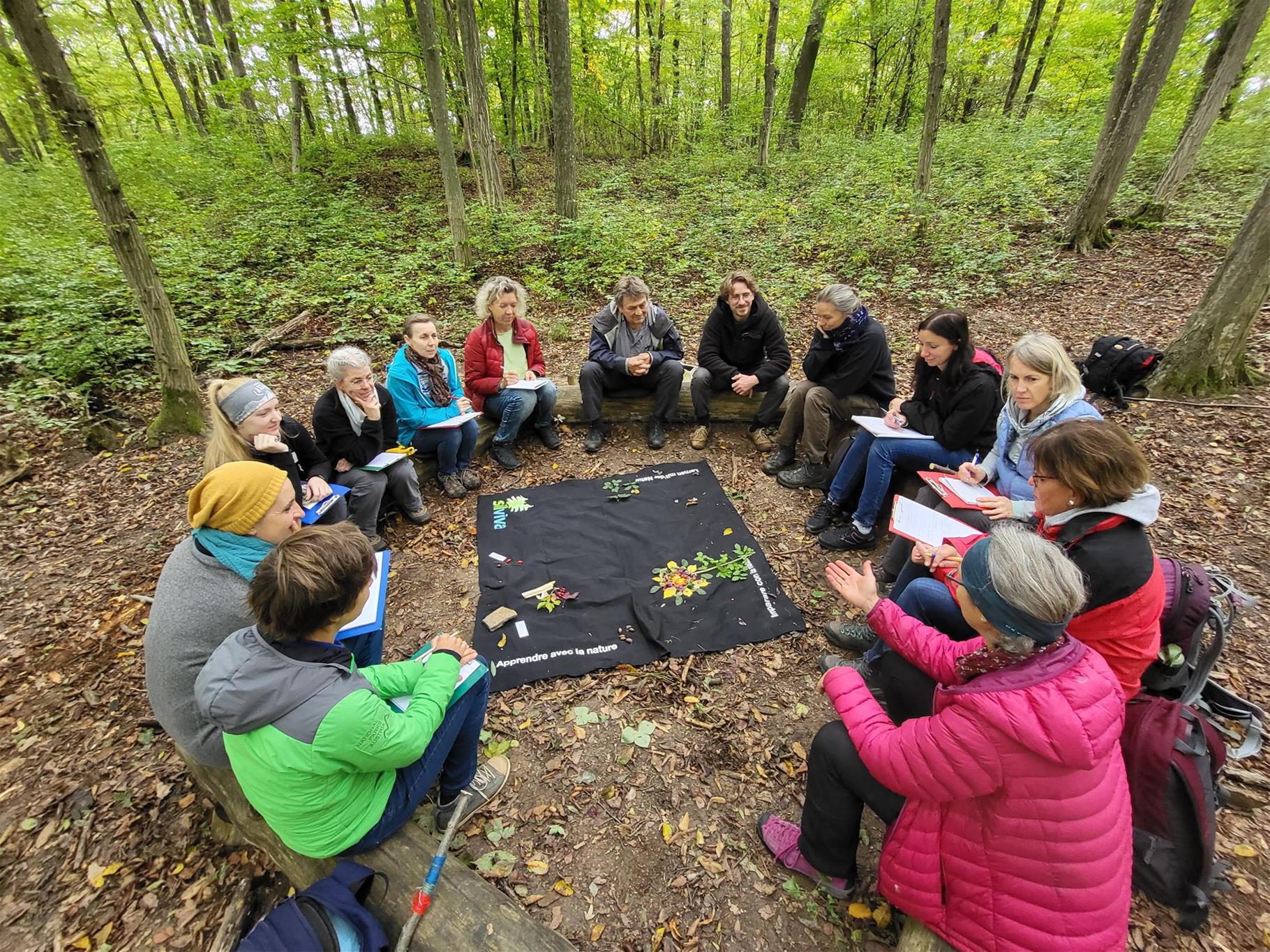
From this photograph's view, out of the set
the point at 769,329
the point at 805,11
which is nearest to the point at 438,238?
the point at 769,329

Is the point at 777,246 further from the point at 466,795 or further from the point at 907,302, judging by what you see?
the point at 466,795

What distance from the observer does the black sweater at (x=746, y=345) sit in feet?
15.4

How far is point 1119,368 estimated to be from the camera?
4.72 m

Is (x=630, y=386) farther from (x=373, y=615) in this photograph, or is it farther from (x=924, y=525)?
(x=373, y=615)

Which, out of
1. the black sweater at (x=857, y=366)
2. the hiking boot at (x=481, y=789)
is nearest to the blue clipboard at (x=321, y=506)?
the hiking boot at (x=481, y=789)

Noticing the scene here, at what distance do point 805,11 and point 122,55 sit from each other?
67.8 ft

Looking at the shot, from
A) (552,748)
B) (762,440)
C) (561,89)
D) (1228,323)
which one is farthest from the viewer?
(561,89)

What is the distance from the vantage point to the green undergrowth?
6207 millimetres

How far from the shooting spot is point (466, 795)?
227 centimetres

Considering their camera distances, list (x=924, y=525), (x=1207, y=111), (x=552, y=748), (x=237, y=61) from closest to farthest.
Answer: (x=552, y=748) < (x=924, y=525) < (x=1207, y=111) < (x=237, y=61)

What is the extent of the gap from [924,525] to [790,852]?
1.72 m

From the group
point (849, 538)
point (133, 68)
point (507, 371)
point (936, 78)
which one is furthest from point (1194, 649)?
point (133, 68)

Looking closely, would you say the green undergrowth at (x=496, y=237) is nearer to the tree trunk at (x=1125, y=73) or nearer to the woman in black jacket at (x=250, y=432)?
the tree trunk at (x=1125, y=73)

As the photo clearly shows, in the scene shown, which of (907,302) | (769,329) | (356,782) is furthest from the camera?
(907,302)
